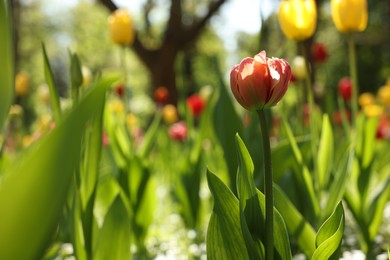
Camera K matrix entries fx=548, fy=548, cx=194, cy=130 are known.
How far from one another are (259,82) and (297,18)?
822 millimetres

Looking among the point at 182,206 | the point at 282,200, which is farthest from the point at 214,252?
the point at 182,206

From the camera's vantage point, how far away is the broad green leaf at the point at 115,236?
1.13m

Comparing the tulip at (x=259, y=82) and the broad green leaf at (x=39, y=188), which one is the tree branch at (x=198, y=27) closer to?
the tulip at (x=259, y=82)

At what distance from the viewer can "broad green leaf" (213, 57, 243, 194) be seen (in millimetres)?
1673

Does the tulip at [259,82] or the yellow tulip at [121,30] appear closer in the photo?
the tulip at [259,82]

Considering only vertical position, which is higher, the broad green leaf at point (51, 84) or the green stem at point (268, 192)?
the broad green leaf at point (51, 84)

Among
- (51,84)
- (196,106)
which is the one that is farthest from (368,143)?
(196,106)

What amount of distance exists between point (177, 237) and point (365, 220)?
932 millimetres

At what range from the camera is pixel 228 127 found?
66.2 inches

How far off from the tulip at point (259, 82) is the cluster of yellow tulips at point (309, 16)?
75cm

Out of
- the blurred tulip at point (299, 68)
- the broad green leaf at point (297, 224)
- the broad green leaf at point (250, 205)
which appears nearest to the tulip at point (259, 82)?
the broad green leaf at point (250, 205)

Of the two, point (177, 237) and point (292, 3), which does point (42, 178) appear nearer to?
point (292, 3)

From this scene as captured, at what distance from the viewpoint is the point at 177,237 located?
2355mm

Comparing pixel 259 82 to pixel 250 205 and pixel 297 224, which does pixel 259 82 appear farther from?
pixel 297 224
